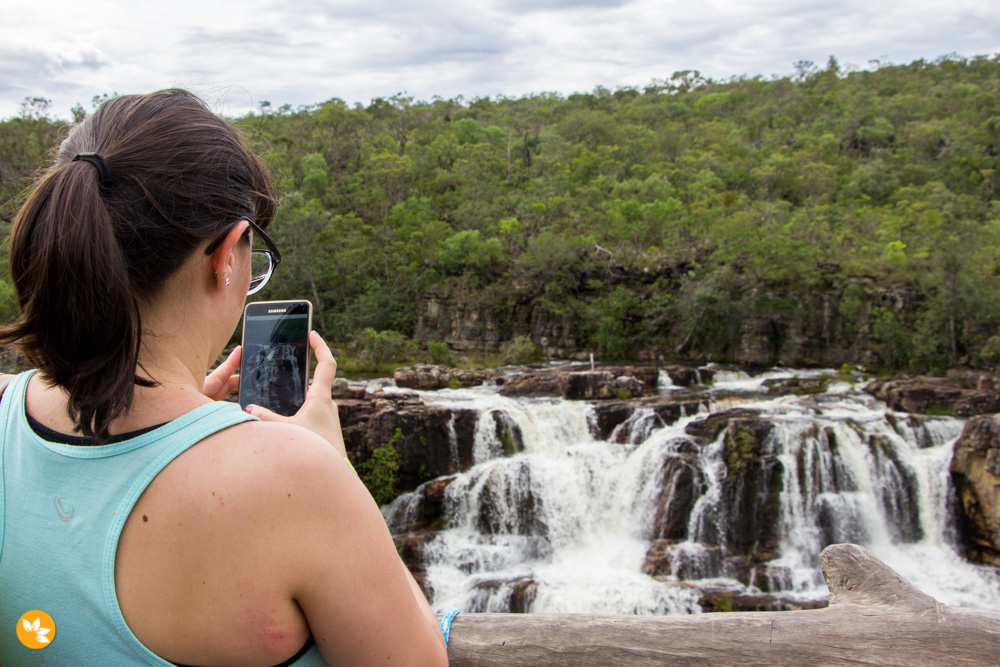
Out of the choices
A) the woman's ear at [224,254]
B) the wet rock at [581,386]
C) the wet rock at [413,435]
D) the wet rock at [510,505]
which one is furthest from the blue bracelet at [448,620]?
the wet rock at [581,386]

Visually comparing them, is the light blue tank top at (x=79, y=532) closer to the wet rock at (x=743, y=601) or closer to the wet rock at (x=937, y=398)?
the wet rock at (x=743, y=601)

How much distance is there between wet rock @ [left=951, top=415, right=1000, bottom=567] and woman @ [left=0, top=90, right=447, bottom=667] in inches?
413

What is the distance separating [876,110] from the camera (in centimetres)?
3338

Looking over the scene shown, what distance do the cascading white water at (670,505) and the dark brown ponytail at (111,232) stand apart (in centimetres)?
811

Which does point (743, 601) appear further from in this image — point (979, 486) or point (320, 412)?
point (320, 412)

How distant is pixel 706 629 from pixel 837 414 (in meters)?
10.7

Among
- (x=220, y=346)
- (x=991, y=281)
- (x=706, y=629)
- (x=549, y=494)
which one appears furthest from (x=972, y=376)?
(x=220, y=346)

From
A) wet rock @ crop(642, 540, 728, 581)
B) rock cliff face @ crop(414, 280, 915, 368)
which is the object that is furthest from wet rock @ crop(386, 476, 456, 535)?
rock cliff face @ crop(414, 280, 915, 368)

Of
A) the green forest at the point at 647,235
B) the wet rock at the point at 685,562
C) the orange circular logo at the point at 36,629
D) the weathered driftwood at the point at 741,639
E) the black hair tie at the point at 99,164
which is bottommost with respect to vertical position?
the wet rock at the point at 685,562

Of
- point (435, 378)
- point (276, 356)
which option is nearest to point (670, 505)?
point (435, 378)

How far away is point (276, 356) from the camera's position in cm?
125

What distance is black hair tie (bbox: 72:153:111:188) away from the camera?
0.69 m

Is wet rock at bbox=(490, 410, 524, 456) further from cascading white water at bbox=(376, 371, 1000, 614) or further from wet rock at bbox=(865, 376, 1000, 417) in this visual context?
wet rock at bbox=(865, 376, 1000, 417)

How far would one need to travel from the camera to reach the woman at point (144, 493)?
63cm
